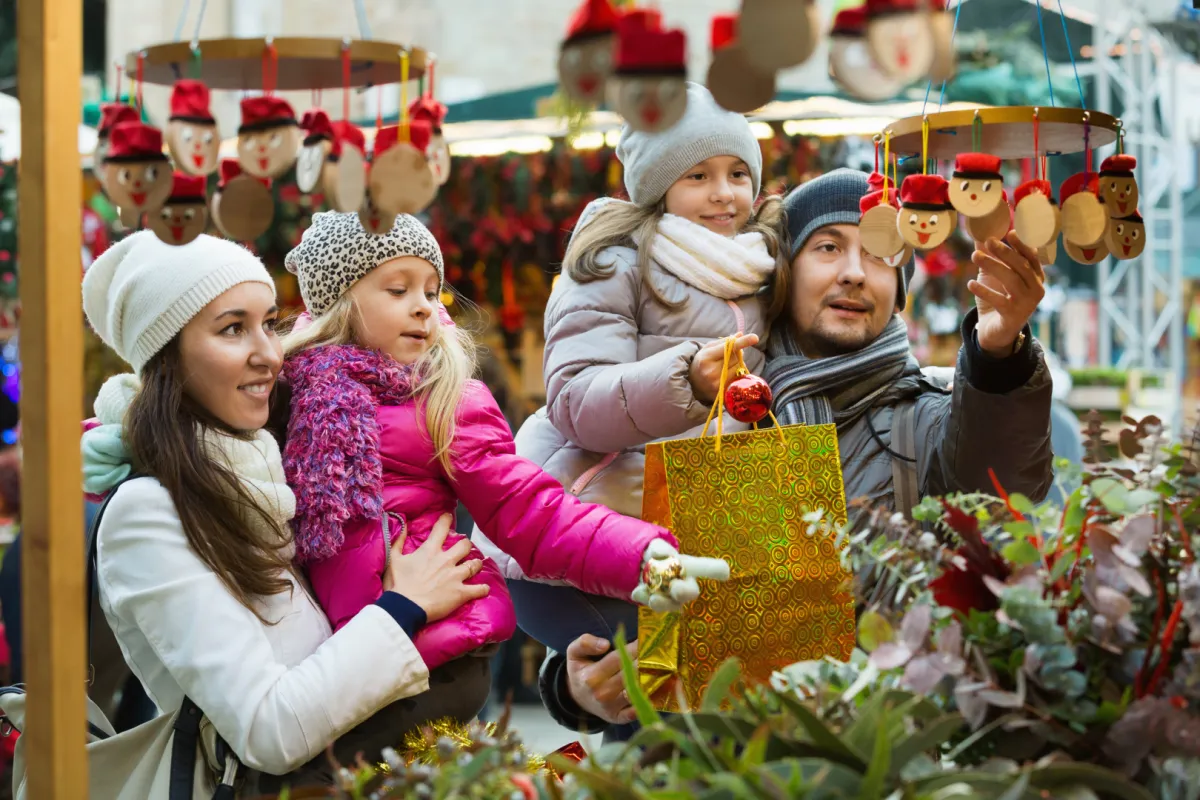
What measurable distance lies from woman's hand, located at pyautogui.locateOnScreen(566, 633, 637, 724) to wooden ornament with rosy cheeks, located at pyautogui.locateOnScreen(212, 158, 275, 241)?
36.1 inches

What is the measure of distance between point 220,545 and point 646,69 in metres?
0.95

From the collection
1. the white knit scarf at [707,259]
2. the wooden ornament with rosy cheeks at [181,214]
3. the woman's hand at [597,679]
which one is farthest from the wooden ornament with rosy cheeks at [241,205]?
the woman's hand at [597,679]

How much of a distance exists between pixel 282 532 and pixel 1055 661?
1.10 meters

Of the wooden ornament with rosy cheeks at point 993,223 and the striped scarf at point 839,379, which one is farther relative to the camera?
the striped scarf at point 839,379

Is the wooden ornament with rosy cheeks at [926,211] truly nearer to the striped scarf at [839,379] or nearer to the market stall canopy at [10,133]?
the striped scarf at [839,379]

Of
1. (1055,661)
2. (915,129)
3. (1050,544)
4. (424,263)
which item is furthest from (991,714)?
(424,263)

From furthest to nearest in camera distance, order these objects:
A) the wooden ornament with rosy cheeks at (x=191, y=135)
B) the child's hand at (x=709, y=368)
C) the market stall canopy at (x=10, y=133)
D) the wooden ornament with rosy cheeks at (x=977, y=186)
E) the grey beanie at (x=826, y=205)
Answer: the market stall canopy at (x=10, y=133), the grey beanie at (x=826, y=205), the child's hand at (x=709, y=368), the wooden ornament with rosy cheeks at (x=977, y=186), the wooden ornament with rosy cheeks at (x=191, y=135)

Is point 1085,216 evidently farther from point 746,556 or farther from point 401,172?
point 401,172

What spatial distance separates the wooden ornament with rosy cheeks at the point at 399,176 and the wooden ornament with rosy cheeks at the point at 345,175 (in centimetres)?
2

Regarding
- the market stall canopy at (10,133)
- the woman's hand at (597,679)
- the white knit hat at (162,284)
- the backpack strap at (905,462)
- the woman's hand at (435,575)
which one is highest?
the market stall canopy at (10,133)

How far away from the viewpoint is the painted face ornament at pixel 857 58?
1.24 meters

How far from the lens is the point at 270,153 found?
1.52 meters

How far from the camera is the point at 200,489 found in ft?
5.98

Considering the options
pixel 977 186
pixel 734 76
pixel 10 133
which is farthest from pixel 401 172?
pixel 10 133
